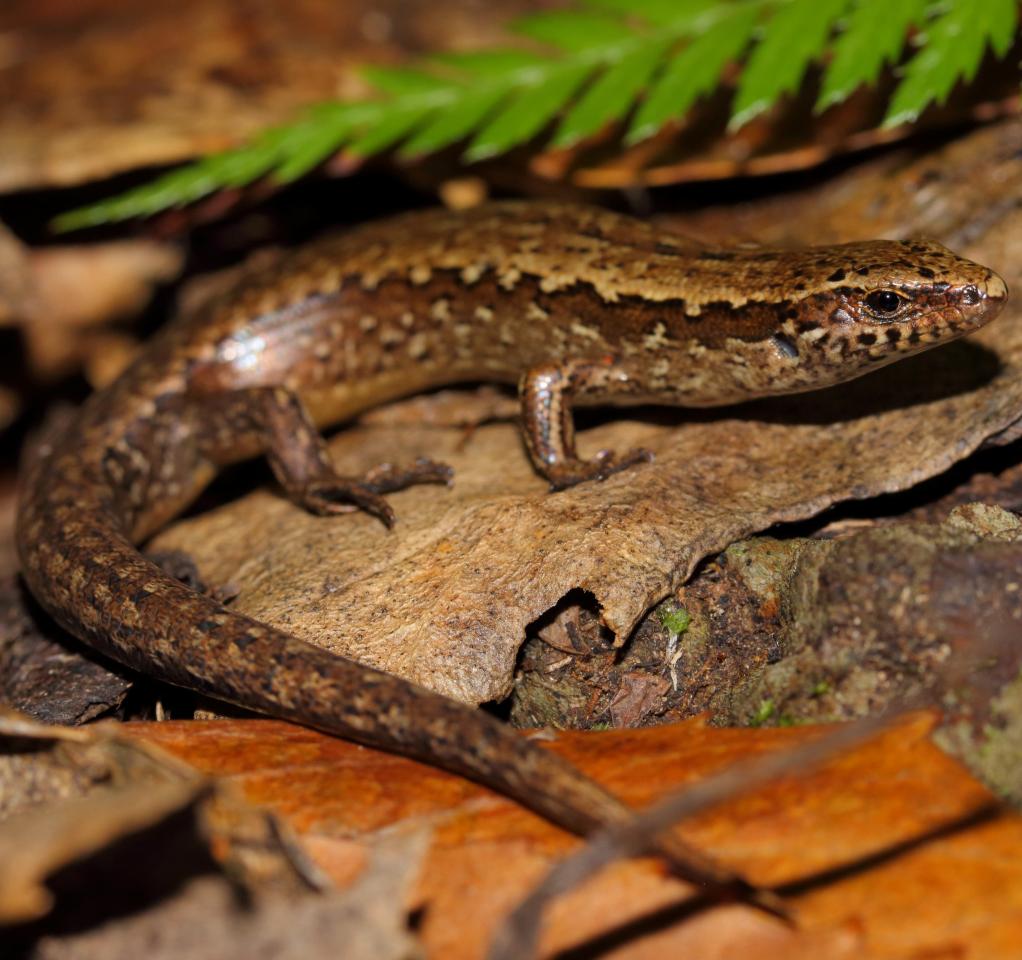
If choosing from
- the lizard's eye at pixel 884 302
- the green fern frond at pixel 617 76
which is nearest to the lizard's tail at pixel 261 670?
the green fern frond at pixel 617 76

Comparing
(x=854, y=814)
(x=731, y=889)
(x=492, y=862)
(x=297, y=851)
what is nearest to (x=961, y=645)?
(x=854, y=814)

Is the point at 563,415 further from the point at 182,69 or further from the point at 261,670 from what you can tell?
the point at 182,69

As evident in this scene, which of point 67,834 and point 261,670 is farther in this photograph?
point 261,670

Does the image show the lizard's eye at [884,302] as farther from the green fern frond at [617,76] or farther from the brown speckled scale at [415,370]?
the green fern frond at [617,76]

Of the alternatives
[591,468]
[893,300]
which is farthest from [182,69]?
[893,300]

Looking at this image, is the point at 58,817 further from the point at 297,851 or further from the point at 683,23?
the point at 683,23

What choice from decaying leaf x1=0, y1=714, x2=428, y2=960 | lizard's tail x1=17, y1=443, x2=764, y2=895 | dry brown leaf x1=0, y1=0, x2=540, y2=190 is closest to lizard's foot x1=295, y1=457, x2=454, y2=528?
lizard's tail x1=17, y1=443, x2=764, y2=895
